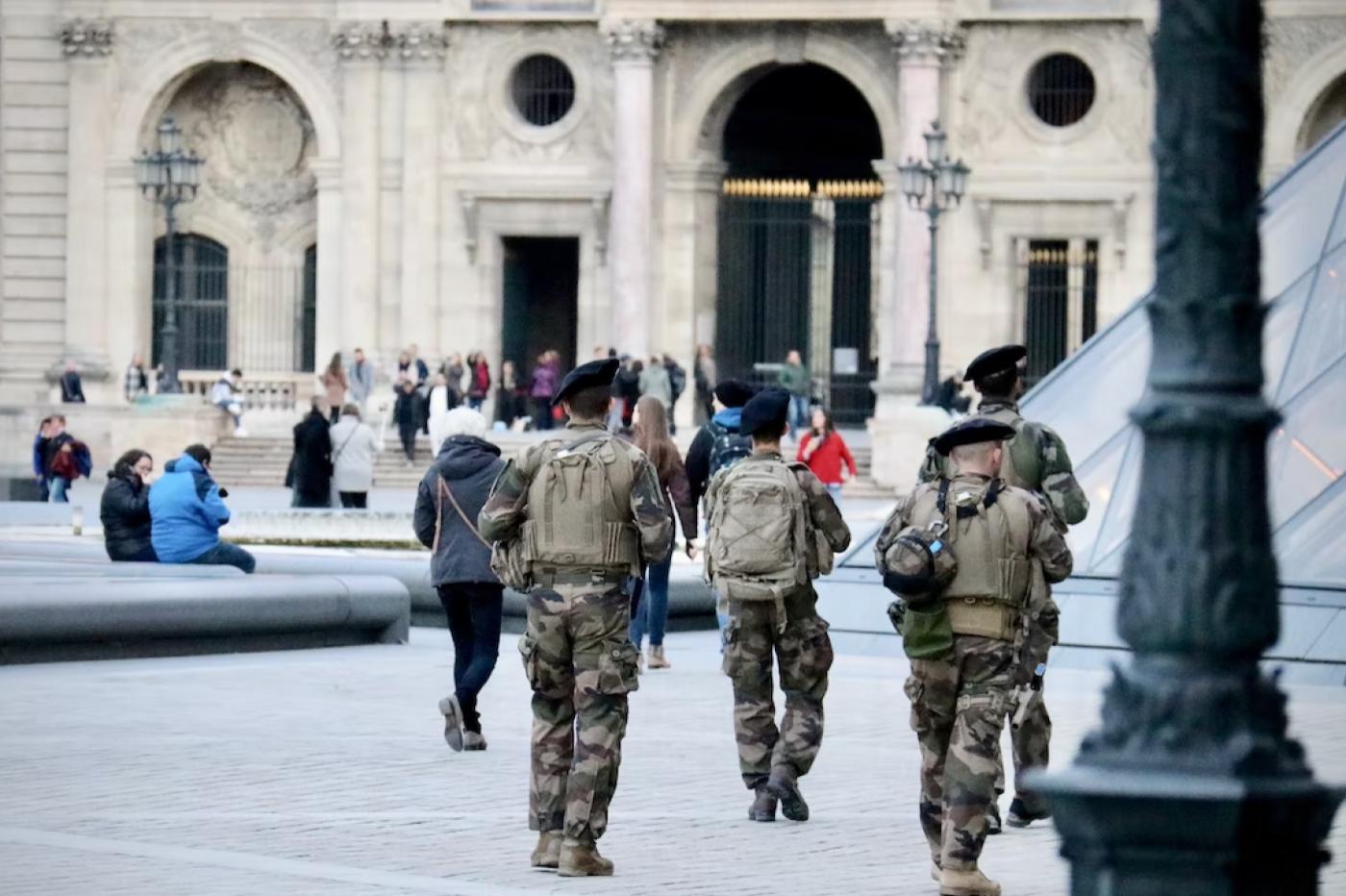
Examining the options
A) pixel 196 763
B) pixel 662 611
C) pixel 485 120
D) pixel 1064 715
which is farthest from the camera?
pixel 485 120

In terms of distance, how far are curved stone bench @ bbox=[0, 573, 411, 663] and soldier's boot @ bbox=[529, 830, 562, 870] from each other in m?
7.15

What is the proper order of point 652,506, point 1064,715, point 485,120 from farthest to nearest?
point 485,120 → point 1064,715 → point 652,506

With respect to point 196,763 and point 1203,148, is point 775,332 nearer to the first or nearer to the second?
point 196,763

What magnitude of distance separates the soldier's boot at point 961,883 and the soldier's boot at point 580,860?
1.24 meters

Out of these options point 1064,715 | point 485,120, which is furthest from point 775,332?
point 1064,715

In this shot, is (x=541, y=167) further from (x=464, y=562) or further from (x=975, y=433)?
(x=975, y=433)

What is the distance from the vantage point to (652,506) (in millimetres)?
9844

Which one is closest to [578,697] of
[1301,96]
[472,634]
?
[472,634]

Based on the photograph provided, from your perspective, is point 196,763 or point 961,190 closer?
point 196,763

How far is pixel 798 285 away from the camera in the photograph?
43.6m

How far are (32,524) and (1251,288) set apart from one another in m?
22.6

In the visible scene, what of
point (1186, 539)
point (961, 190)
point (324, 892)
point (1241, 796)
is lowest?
point (324, 892)

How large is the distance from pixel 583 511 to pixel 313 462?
16682 millimetres

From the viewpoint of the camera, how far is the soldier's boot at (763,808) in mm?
10883
